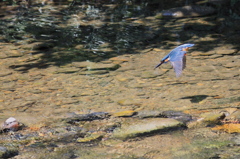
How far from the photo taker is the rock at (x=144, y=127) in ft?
10.1

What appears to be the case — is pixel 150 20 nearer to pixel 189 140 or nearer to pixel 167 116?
pixel 167 116

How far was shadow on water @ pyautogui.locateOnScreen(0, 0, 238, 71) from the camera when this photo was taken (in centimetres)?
598

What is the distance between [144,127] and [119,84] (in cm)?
155

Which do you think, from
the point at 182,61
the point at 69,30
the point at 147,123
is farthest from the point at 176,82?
the point at 69,30

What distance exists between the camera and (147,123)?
3223 mm

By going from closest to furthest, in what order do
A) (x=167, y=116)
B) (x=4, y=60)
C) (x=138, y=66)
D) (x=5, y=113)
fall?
1. (x=167, y=116)
2. (x=5, y=113)
3. (x=138, y=66)
4. (x=4, y=60)

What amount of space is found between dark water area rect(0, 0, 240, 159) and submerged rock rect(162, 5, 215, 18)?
0.07 ft

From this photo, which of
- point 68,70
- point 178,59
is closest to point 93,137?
point 178,59

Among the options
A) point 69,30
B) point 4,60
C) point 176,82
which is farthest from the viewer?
point 69,30

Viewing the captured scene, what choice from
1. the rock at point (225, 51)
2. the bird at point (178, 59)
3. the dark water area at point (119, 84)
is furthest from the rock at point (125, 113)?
the rock at point (225, 51)

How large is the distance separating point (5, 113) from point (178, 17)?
16.7 feet

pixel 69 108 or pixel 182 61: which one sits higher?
pixel 182 61

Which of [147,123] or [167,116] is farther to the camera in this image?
[167,116]

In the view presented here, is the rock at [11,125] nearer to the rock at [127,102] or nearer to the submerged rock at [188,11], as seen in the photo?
the rock at [127,102]
